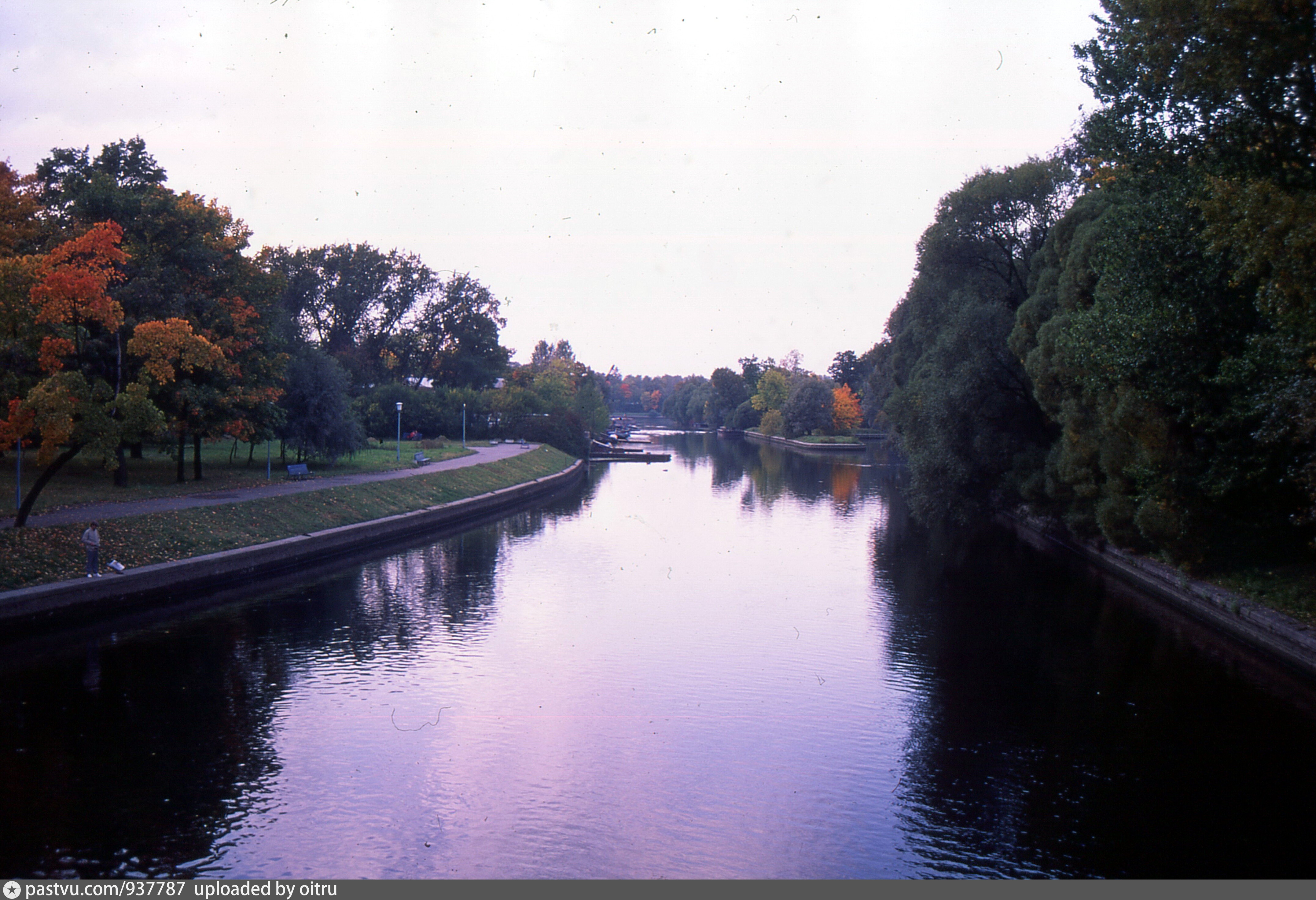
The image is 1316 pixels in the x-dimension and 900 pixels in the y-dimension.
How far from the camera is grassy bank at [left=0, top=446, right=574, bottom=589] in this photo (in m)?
16.1

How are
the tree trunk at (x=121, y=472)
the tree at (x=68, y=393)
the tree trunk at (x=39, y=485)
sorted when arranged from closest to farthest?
the tree at (x=68, y=393), the tree trunk at (x=39, y=485), the tree trunk at (x=121, y=472)

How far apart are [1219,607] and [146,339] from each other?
22.6m

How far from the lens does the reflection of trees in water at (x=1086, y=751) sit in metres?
8.51

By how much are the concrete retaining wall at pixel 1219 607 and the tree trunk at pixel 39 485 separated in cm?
2133

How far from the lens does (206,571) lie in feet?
62.1

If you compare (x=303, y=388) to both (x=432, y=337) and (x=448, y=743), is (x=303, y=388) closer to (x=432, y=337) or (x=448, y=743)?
(x=448, y=743)

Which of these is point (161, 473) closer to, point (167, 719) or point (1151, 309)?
point (167, 719)

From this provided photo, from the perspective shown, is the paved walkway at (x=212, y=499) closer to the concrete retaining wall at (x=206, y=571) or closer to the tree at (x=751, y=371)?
the concrete retaining wall at (x=206, y=571)

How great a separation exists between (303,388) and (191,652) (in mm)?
22058

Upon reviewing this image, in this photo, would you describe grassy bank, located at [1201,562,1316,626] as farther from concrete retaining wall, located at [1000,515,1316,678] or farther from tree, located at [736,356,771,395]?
tree, located at [736,356,771,395]

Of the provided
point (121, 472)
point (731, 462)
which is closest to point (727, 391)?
point (731, 462)

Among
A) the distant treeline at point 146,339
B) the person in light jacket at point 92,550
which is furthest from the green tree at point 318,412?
the person in light jacket at point 92,550

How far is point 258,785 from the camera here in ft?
31.3

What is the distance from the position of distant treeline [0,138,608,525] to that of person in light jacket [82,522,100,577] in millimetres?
1794
